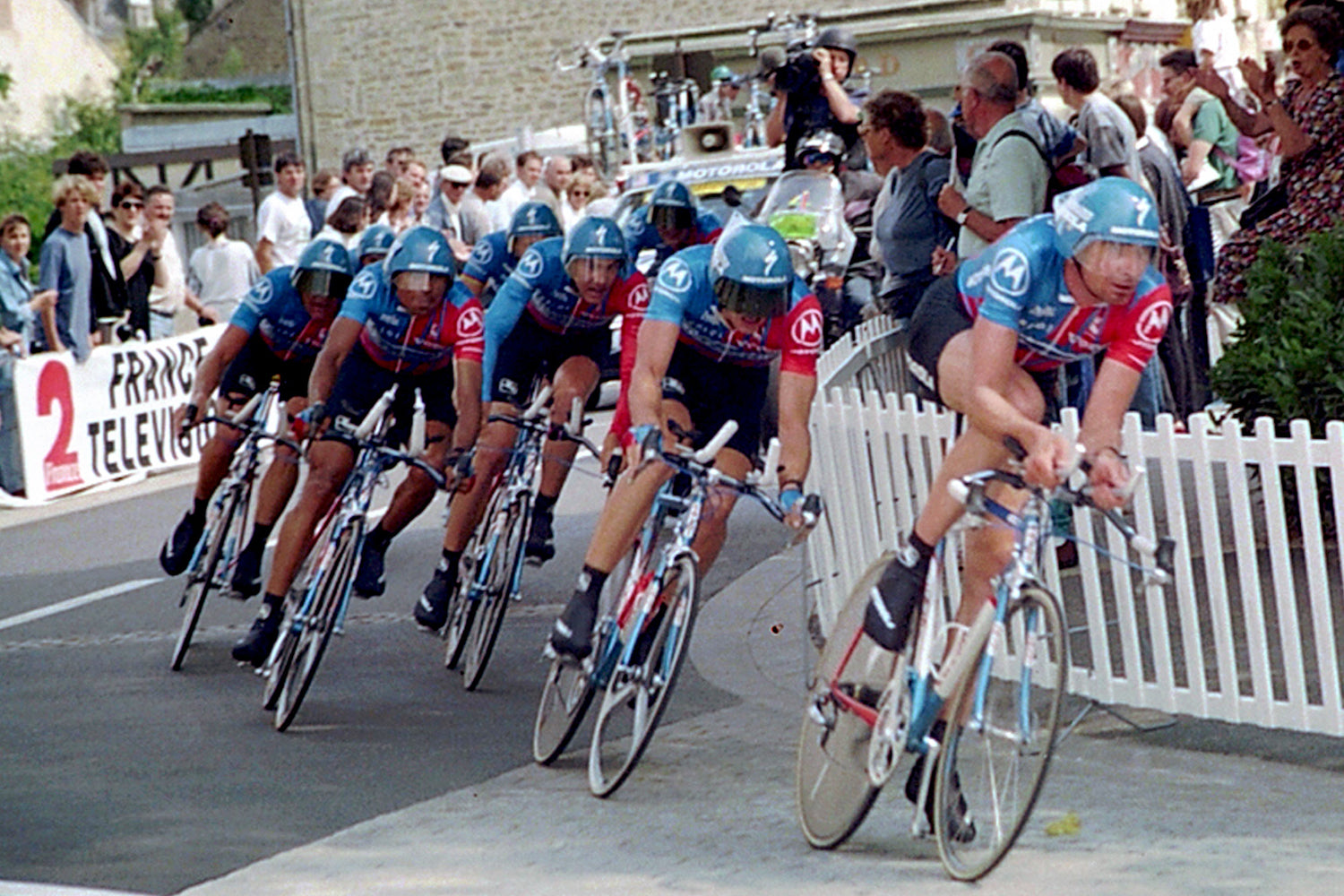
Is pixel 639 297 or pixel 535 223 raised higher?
pixel 535 223

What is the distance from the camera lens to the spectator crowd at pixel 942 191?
9930mm

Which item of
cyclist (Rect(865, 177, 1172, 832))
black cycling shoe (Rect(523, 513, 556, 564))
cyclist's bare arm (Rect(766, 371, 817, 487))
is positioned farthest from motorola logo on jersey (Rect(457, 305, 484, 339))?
cyclist (Rect(865, 177, 1172, 832))

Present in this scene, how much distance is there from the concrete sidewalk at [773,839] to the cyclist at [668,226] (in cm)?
295

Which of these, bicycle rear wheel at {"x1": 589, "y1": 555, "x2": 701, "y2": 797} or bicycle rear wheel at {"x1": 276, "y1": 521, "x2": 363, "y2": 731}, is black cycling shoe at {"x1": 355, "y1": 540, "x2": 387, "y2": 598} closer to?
bicycle rear wheel at {"x1": 276, "y1": 521, "x2": 363, "y2": 731}

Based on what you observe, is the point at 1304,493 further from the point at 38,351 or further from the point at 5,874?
the point at 38,351

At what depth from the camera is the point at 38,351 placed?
58.0ft

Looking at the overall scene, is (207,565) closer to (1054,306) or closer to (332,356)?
(332,356)

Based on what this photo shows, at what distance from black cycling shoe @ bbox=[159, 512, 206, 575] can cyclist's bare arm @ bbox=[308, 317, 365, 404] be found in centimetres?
136

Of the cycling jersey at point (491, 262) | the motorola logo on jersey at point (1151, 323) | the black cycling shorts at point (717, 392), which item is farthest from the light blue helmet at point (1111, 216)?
the cycling jersey at point (491, 262)

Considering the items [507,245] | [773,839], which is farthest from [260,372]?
[773,839]

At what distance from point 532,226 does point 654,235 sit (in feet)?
2.71

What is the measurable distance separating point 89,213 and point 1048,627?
13.3 m

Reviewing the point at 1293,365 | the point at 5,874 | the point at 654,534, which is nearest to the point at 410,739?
the point at 654,534

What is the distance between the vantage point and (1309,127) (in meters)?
10.5
